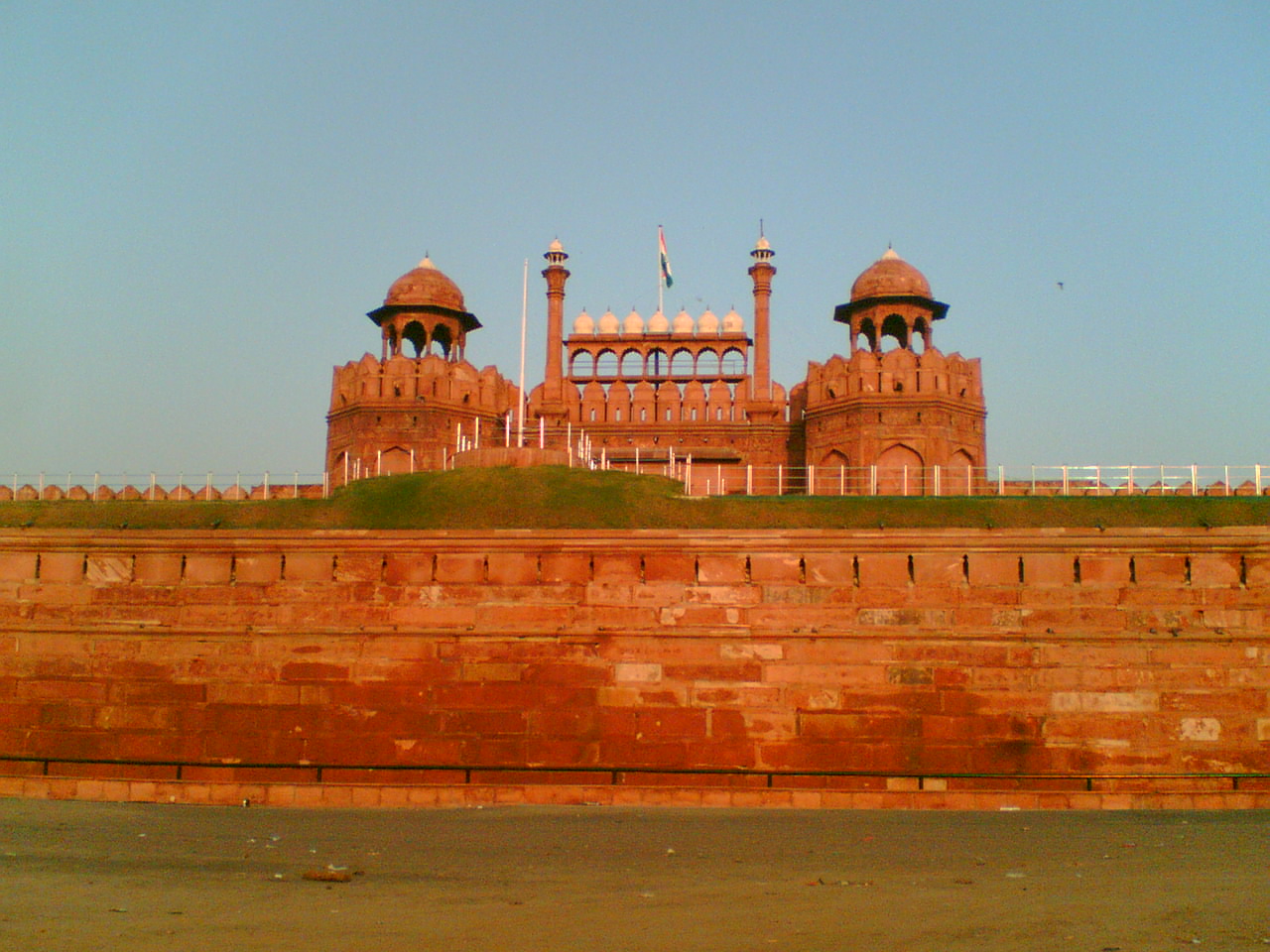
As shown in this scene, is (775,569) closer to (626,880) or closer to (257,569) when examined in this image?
(626,880)

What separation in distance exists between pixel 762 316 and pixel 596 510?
19403mm

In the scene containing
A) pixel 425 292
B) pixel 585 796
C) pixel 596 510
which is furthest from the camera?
pixel 425 292

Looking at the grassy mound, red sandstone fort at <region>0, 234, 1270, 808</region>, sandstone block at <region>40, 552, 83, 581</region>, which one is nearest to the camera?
red sandstone fort at <region>0, 234, 1270, 808</region>

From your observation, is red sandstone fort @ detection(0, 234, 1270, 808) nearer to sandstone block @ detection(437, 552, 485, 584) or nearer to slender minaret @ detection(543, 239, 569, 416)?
sandstone block @ detection(437, 552, 485, 584)

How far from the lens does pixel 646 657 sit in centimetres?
2181

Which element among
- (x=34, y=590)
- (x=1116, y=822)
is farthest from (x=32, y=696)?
(x=1116, y=822)

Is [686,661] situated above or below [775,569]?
below

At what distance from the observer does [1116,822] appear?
1672cm

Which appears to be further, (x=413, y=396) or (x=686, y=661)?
(x=413, y=396)

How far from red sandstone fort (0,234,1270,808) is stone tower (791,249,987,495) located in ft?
35.0

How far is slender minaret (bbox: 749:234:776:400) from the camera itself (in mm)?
39781

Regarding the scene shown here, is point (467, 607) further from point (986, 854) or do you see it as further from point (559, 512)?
point (986, 854)

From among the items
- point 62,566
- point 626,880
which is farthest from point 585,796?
point 62,566

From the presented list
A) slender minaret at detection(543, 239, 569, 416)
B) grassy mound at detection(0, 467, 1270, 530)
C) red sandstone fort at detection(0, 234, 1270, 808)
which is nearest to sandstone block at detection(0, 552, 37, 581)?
red sandstone fort at detection(0, 234, 1270, 808)
